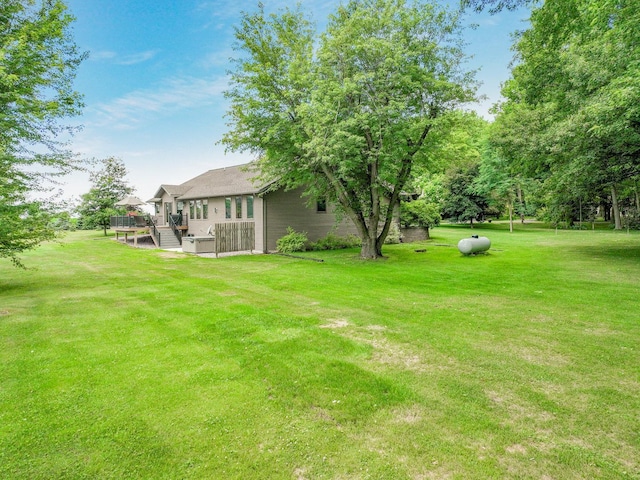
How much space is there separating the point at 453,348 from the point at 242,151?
1333 centimetres

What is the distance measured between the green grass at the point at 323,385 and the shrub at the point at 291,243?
386 inches

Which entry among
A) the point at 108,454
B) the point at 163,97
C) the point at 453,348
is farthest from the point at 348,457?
the point at 163,97

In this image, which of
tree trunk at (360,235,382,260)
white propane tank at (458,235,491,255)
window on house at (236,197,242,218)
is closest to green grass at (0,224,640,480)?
tree trunk at (360,235,382,260)

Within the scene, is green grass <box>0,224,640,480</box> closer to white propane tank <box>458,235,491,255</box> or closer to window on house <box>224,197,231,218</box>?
white propane tank <box>458,235,491,255</box>

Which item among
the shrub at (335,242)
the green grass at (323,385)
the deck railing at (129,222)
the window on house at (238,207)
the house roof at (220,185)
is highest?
the house roof at (220,185)

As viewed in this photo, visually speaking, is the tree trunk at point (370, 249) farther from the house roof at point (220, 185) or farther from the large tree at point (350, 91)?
the house roof at point (220, 185)

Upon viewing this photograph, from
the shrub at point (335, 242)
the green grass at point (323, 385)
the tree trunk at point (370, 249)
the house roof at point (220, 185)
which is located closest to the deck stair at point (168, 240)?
the house roof at point (220, 185)

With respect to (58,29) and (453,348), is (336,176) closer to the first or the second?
(58,29)

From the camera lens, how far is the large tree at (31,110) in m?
8.37

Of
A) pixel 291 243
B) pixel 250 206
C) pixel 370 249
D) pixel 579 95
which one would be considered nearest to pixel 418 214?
pixel 370 249

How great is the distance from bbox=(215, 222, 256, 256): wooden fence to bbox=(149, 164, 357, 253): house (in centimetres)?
6

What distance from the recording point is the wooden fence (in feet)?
59.2

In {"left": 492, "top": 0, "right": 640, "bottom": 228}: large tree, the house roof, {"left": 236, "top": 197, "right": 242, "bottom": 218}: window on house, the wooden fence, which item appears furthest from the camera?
{"left": 236, "top": 197, "right": 242, "bottom": 218}: window on house

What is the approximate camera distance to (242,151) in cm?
1570
